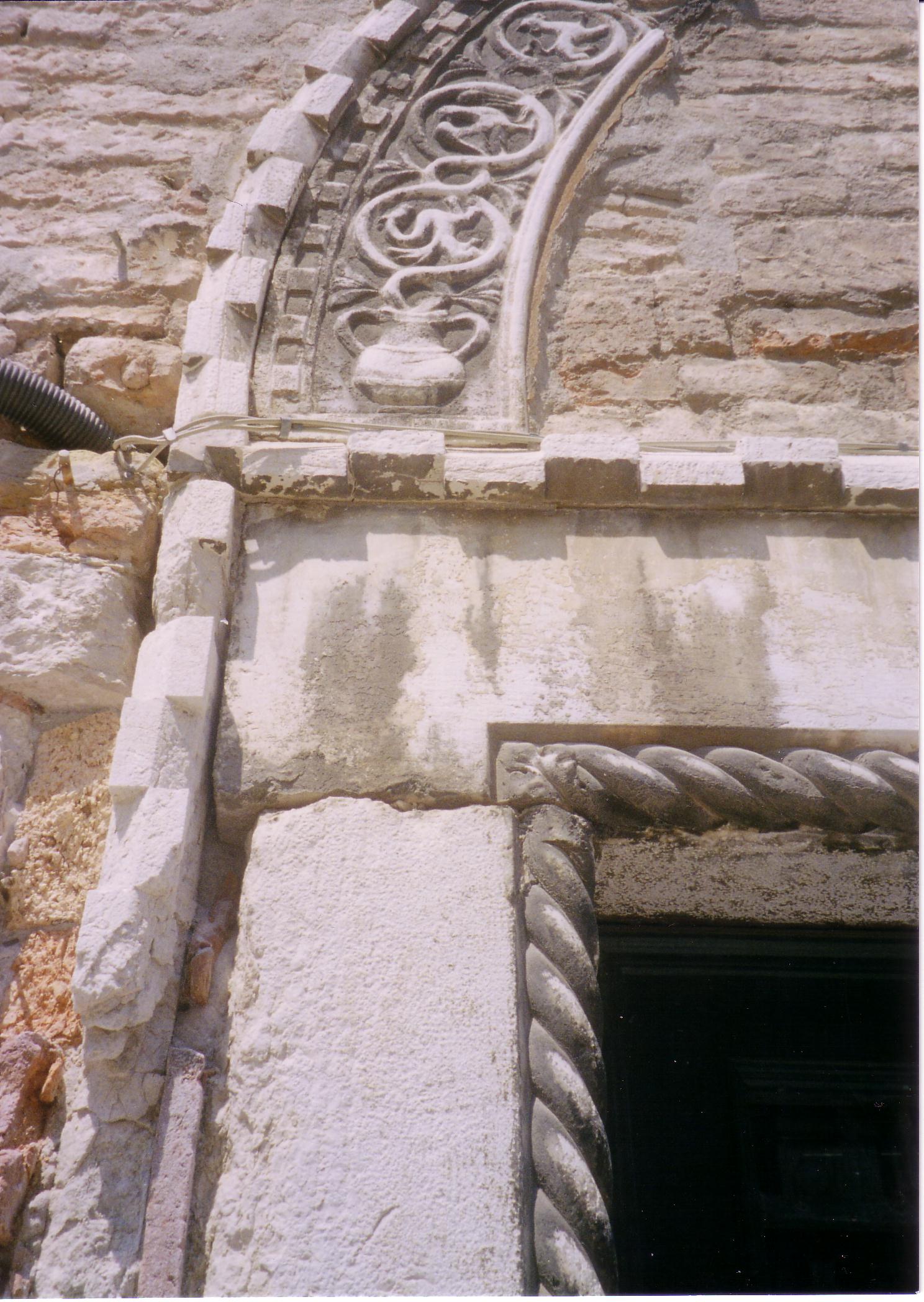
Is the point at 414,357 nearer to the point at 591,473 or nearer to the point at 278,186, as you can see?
the point at 591,473

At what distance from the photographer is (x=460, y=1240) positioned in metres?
1.23

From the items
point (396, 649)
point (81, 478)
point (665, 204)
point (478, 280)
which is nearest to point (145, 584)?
point (81, 478)

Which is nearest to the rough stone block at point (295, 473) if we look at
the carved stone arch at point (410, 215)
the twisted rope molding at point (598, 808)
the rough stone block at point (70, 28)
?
the carved stone arch at point (410, 215)

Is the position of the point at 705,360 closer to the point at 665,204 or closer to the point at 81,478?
the point at 665,204

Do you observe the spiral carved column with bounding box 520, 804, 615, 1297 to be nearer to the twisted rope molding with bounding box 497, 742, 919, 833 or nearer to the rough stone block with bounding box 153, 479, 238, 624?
the twisted rope molding with bounding box 497, 742, 919, 833

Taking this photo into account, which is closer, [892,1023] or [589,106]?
[892,1023]

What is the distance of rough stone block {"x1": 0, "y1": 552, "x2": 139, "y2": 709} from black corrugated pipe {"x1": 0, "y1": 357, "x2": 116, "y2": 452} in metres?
0.37

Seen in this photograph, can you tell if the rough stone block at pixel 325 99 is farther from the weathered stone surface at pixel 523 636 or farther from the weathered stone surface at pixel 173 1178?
the weathered stone surface at pixel 173 1178

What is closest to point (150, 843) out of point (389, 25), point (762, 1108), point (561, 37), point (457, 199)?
point (762, 1108)

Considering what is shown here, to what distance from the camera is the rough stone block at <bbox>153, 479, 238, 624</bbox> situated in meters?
1.71

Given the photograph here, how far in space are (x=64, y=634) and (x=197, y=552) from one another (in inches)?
11.8

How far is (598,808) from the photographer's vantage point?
158 centimetres

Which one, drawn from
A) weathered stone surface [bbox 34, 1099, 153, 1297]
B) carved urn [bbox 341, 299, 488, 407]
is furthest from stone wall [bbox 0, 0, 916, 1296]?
carved urn [bbox 341, 299, 488, 407]

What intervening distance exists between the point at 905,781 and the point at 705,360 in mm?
1171
